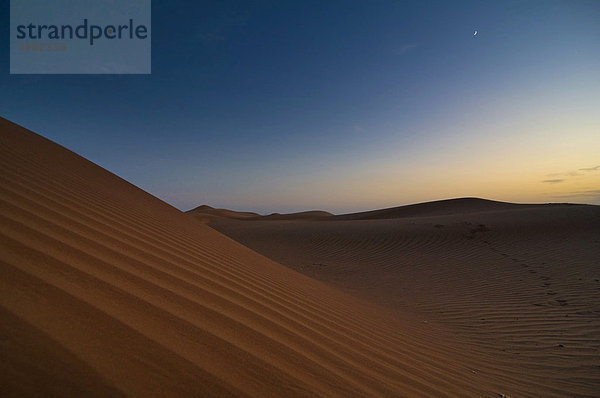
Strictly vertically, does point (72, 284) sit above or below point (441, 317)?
above

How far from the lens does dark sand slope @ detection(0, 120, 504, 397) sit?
1.01 meters

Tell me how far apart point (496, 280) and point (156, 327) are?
8045 millimetres

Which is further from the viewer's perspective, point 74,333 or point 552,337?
point 552,337

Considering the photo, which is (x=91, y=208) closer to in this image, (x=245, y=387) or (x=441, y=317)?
(x=245, y=387)

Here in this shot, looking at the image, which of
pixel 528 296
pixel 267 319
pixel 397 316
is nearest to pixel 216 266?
pixel 267 319

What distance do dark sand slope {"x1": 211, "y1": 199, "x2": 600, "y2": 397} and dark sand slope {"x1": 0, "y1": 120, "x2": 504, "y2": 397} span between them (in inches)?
31.9

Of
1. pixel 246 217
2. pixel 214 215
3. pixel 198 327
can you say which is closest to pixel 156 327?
pixel 198 327

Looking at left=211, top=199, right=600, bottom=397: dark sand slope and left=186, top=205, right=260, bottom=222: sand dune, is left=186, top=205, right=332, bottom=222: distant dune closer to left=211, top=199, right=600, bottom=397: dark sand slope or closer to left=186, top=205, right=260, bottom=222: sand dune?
left=186, top=205, right=260, bottom=222: sand dune

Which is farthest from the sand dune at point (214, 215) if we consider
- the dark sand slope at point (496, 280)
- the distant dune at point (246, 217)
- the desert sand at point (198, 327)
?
the desert sand at point (198, 327)

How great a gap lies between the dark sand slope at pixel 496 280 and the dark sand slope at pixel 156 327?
0.81m

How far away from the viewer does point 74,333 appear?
1.11 metres

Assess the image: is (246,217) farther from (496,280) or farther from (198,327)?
(198,327)

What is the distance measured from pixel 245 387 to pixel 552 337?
437 cm

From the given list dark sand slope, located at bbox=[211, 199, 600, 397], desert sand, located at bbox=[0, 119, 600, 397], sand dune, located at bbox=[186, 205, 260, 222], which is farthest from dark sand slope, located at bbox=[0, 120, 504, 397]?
sand dune, located at bbox=[186, 205, 260, 222]
